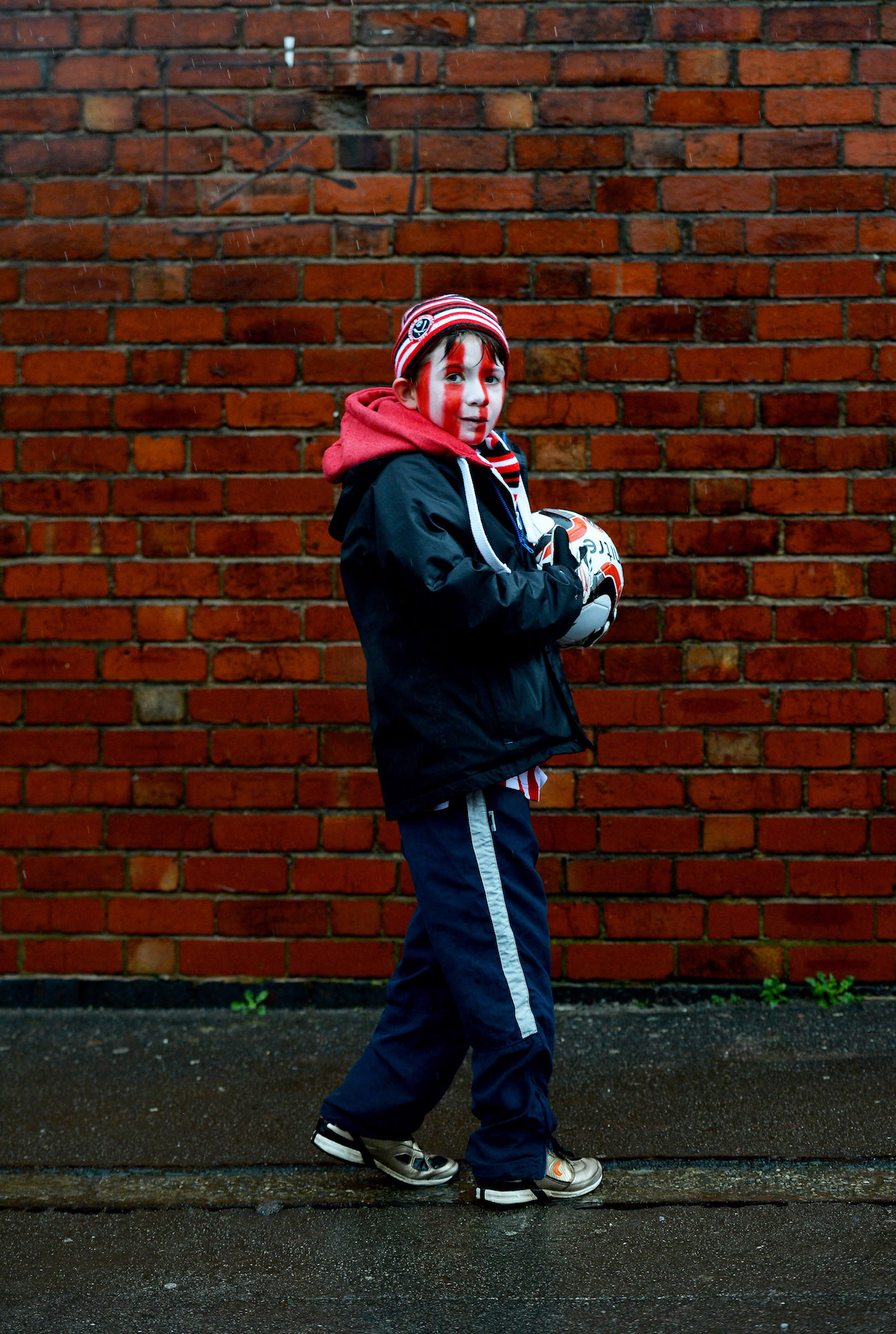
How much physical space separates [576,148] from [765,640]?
4.82 ft

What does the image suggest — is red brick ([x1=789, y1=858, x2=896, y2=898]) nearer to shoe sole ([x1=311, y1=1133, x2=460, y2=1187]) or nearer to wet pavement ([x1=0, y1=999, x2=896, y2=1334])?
wet pavement ([x1=0, y1=999, x2=896, y2=1334])

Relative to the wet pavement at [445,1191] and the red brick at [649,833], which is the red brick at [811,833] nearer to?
the red brick at [649,833]

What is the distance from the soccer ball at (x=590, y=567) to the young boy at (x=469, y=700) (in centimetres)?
2

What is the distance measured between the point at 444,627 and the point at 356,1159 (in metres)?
1.17

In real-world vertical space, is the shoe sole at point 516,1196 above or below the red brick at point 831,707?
below

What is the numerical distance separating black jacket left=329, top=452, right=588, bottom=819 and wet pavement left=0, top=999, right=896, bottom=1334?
0.86 metres

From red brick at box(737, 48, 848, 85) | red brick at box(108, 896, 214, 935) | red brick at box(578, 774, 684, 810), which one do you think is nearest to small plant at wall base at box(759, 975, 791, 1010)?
red brick at box(578, 774, 684, 810)

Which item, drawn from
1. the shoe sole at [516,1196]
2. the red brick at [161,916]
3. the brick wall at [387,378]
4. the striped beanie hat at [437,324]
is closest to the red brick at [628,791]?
the brick wall at [387,378]

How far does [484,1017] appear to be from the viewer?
96.1 inches

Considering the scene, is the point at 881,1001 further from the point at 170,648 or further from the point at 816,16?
the point at 816,16

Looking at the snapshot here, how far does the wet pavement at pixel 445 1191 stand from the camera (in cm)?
220

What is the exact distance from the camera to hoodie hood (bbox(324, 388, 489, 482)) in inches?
96.7

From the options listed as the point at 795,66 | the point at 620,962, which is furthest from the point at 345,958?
the point at 795,66

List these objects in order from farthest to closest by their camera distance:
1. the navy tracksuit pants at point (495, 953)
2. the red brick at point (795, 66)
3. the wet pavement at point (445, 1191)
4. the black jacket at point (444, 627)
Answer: the red brick at point (795, 66) < the navy tracksuit pants at point (495, 953) < the black jacket at point (444, 627) < the wet pavement at point (445, 1191)
